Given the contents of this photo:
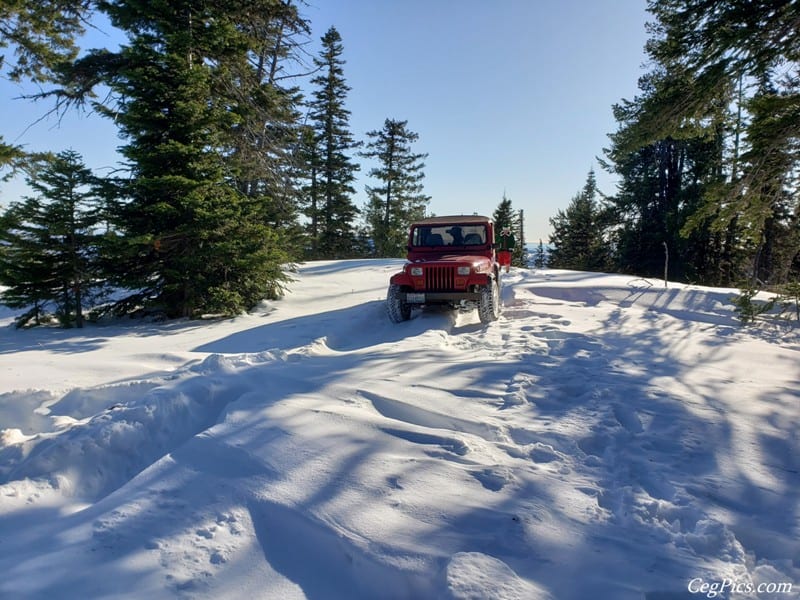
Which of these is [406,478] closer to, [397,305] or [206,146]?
[397,305]

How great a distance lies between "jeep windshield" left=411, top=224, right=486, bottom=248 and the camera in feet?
28.5

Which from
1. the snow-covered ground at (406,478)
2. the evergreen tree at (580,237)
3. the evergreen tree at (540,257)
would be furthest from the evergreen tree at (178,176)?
the evergreen tree at (540,257)

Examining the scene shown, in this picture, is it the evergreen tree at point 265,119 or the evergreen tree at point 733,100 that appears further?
the evergreen tree at point 265,119

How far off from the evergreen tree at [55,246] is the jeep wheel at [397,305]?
5.55 metres

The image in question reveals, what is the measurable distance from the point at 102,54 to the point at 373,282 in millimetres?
8486

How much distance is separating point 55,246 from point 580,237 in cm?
3468

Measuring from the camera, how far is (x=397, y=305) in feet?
25.4

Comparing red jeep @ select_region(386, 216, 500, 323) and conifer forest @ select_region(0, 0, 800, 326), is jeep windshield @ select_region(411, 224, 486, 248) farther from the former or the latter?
conifer forest @ select_region(0, 0, 800, 326)

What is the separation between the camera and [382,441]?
2900 mm

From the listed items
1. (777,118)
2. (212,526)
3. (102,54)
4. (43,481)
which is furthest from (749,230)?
(102,54)

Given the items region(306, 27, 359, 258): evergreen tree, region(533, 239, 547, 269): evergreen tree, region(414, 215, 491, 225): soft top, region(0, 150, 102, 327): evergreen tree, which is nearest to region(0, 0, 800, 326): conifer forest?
region(0, 150, 102, 327): evergreen tree

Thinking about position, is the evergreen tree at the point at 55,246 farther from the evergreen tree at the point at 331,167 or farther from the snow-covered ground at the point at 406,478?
the evergreen tree at the point at 331,167

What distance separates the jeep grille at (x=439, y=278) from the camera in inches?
296

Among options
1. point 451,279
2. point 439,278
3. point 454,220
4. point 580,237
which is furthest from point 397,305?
point 580,237
